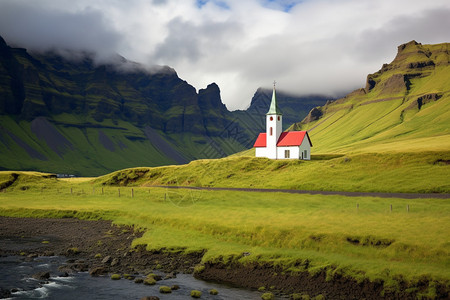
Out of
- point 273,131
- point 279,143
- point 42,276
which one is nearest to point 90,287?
point 42,276

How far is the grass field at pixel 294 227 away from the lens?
111 feet

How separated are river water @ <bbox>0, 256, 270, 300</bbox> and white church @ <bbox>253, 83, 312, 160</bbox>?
8759 cm

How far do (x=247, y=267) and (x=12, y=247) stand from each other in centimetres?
3156

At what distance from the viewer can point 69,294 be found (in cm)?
3244

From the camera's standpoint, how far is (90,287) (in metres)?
34.1

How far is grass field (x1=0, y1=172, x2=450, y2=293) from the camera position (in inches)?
1330

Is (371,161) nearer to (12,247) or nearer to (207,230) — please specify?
(207,230)

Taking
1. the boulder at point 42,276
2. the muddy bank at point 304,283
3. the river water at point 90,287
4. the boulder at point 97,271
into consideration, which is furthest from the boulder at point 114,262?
the muddy bank at point 304,283

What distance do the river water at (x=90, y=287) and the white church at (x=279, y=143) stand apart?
3448 inches

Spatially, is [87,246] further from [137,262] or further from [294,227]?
[294,227]

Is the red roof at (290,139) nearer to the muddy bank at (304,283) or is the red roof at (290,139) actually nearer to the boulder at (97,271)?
the muddy bank at (304,283)

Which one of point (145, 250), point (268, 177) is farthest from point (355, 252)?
point (268, 177)

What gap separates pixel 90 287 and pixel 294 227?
22.8m

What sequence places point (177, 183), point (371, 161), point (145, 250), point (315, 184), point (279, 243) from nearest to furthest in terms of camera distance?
point (279, 243), point (145, 250), point (315, 184), point (371, 161), point (177, 183)
